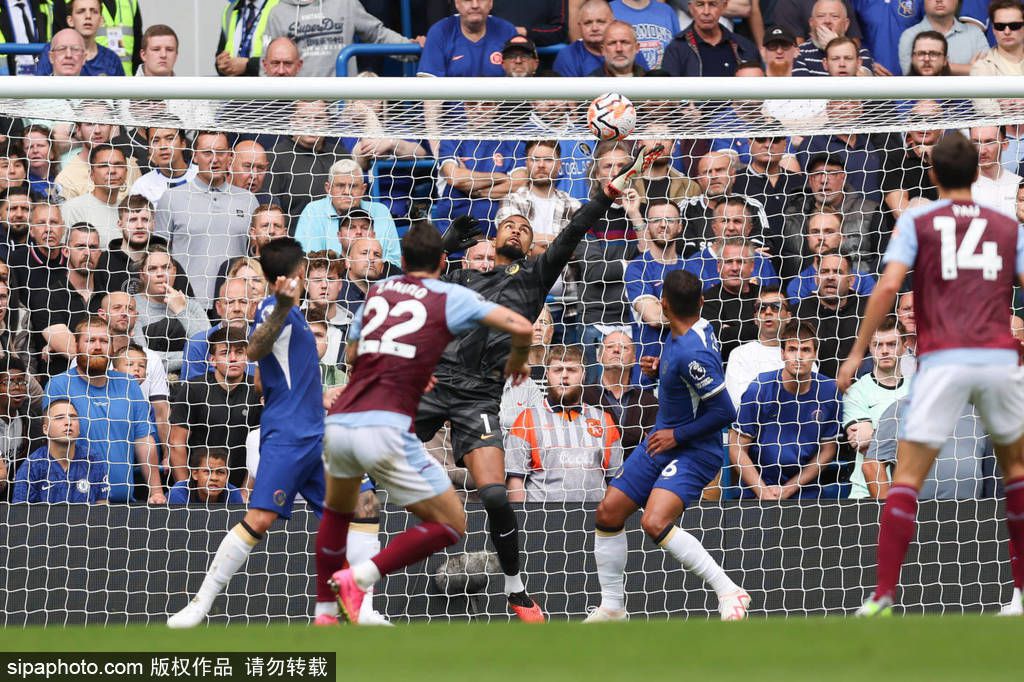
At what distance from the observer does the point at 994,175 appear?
31.8 feet

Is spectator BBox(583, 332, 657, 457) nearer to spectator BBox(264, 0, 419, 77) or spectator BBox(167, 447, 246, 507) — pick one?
spectator BBox(167, 447, 246, 507)

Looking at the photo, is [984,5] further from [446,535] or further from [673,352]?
[446,535]

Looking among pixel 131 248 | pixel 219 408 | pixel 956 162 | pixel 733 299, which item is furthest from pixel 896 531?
pixel 131 248

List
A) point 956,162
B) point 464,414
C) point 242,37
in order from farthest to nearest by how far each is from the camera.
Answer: point 242,37, point 464,414, point 956,162

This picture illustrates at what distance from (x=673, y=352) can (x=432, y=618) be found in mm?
2340

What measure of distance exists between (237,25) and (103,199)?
8.38 ft

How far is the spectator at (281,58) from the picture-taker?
10.8 meters

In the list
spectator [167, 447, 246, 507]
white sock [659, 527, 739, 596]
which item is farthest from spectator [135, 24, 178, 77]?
white sock [659, 527, 739, 596]

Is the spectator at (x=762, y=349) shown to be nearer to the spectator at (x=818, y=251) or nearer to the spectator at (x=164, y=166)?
the spectator at (x=818, y=251)

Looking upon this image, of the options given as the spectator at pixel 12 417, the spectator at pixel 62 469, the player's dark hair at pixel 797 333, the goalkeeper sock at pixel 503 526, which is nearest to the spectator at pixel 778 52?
the player's dark hair at pixel 797 333

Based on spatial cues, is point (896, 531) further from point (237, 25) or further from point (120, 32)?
point (120, 32)

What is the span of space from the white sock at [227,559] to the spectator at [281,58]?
14.4ft

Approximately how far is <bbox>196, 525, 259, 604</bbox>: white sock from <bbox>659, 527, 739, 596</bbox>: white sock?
7.46 feet

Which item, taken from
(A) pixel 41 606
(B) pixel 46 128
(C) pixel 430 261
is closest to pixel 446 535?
(C) pixel 430 261
